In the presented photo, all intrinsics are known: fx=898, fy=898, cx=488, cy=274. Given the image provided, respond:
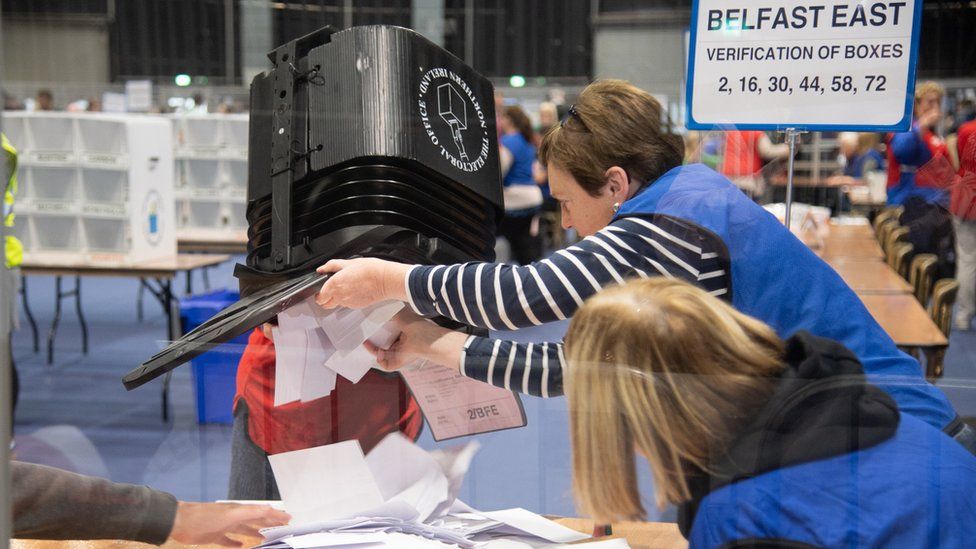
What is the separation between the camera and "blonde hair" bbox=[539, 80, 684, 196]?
112 centimetres

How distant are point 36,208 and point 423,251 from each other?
1.12 metres

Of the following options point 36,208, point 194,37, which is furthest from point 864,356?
point 36,208

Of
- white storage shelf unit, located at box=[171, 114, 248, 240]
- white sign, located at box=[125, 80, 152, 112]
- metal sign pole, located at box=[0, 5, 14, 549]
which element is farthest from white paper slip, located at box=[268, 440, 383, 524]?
white storage shelf unit, located at box=[171, 114, 248, 240]

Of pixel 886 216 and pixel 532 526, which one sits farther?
pixel 886 216

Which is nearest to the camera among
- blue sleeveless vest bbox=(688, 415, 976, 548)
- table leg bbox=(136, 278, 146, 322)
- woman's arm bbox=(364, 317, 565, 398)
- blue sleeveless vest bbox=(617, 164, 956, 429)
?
blue sleeveless vest bbox=(688, 415, 976, 548)

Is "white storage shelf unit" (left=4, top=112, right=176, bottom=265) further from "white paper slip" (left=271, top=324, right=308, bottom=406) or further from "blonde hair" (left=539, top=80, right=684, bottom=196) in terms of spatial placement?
"blonde hair" (left=539, top=80, right=684, bottom=196)

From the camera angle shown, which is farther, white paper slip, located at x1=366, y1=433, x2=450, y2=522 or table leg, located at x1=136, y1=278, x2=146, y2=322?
table leg, located at x1=136, y1=278, x2=146, y2=322

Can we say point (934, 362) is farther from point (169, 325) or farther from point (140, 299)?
point (140, 299)

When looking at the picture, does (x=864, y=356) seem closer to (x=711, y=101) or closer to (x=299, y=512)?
(x=711, y=101)

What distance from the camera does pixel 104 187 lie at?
2.18m

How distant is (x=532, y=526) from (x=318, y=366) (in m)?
0.35

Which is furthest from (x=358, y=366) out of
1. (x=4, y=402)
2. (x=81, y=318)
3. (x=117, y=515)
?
(x=81, y=318)

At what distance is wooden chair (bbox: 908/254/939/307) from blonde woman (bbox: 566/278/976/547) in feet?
1.91

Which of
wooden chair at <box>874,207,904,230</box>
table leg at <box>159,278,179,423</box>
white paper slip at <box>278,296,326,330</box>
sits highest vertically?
wooden chair at <box>874,207,904,230</box>
